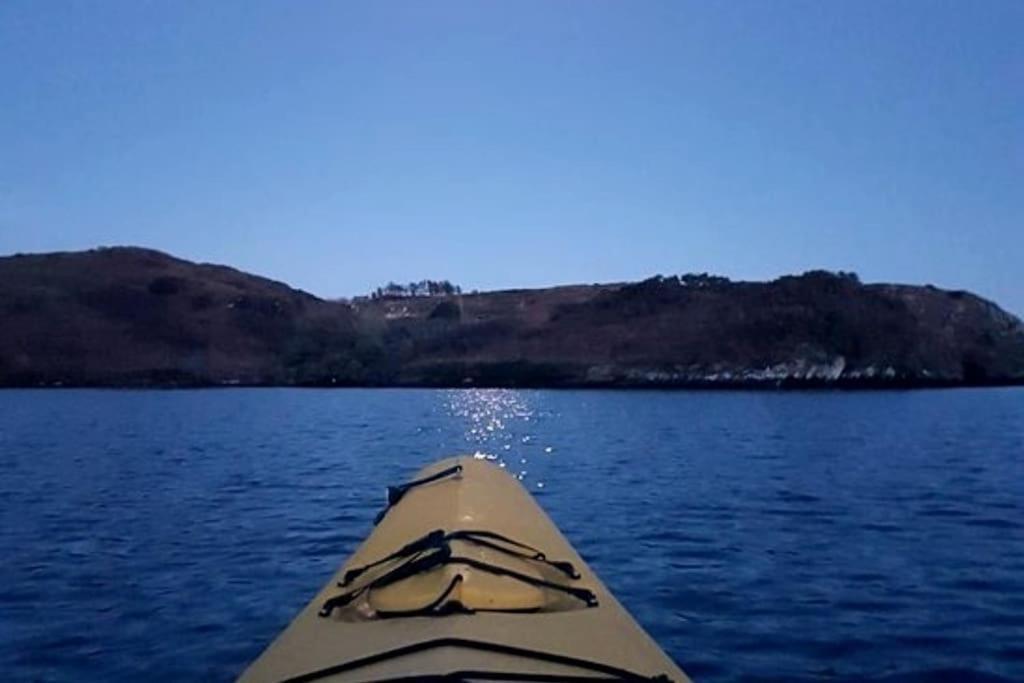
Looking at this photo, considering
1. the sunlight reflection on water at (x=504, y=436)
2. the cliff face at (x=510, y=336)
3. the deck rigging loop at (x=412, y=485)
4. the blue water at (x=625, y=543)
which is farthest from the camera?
the cliff face at (x=510, y=336)

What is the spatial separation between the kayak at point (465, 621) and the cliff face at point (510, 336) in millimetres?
126029

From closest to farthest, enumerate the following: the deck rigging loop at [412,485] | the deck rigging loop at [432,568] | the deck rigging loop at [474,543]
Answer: the deck rigging loop at [432,568] → the deck rigging loop at [474,543] → the deck rigging loop at [412,485]

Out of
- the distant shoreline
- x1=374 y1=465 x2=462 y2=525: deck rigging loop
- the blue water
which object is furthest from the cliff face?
x1=374 y1=465 x2=462 y2=525: deck rigging loop

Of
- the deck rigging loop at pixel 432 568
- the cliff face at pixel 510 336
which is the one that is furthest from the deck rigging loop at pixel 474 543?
the cliff face at pixel 510 336

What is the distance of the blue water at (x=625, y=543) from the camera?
10781 millimetres

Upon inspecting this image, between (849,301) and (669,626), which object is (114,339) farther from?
(669,626)

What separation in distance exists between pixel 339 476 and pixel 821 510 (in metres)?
12.8

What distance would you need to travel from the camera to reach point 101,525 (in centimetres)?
1981

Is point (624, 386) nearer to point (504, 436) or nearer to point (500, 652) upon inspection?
point (504, 436)

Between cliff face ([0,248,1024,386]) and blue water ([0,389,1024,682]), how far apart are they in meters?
94.1

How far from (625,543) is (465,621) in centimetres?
1175

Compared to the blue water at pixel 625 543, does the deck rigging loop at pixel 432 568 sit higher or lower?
higher

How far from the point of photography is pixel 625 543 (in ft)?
55.2

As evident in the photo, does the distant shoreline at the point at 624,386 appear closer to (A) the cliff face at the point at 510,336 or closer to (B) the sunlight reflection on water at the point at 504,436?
(A) the cliff face at the point at 510,336
